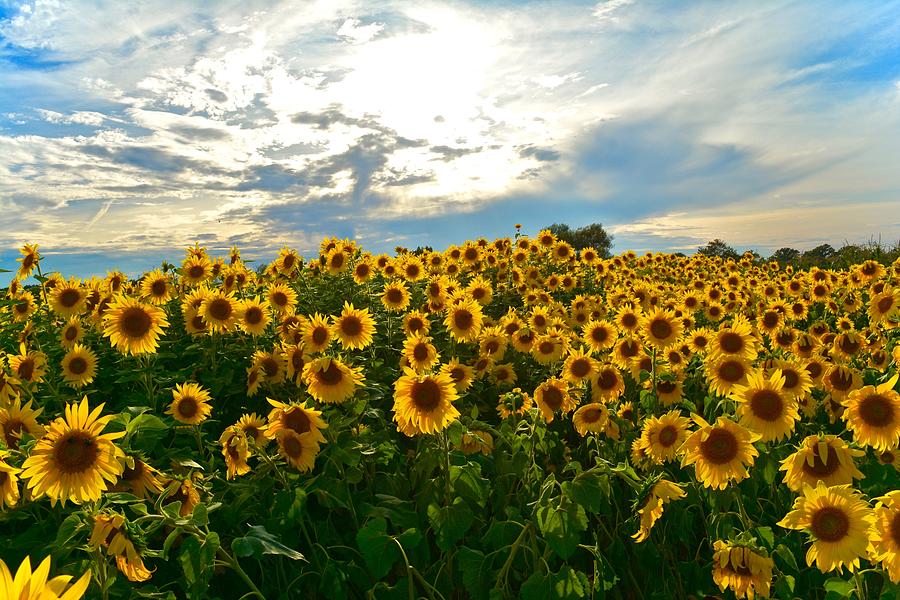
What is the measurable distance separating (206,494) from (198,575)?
0.76 metres

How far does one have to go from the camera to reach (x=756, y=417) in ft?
12.7

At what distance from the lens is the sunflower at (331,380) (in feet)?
13.5

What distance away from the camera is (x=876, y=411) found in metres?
3.76

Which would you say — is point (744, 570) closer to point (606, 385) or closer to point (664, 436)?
point (664, 436)

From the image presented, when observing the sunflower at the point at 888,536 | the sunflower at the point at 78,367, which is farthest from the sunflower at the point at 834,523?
the sunflower at the point at 78,367

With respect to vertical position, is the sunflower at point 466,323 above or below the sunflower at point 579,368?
above

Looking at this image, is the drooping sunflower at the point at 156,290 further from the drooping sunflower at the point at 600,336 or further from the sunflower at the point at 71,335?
the drooping sunflower at the point at 600,336

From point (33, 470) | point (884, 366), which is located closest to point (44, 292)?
point (33, 470)

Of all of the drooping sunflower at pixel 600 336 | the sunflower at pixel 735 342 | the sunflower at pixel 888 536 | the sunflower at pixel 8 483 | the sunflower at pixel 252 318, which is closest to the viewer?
the sunflower at pixel 8 483

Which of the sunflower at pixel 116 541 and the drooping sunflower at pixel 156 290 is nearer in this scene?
the sunflower at pixel 116 541

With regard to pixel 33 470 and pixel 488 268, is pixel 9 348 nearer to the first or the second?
pixel 33 470

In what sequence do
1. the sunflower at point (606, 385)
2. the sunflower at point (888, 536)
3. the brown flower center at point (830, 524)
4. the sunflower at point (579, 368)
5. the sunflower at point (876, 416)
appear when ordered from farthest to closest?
1. the sunflower at point (579, 368)
2. the sunflower at point (606, 385)
3. the sunflower at point (876, 416)
4. the brown flower center at point (830, 524)
5. the sunflower at point (888, 536)

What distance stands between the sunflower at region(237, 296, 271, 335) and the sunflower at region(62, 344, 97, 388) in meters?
1.46

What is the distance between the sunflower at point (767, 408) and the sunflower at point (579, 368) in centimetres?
197
